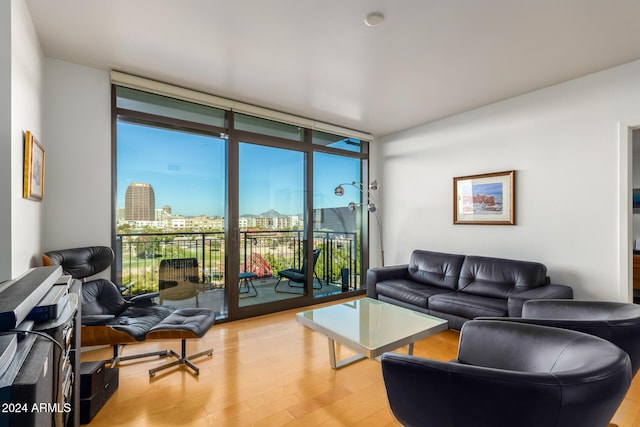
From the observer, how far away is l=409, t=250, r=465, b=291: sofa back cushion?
365cm

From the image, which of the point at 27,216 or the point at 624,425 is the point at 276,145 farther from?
the point at 624,425

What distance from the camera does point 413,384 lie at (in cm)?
118

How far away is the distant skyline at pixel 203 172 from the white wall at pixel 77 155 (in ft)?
0.64

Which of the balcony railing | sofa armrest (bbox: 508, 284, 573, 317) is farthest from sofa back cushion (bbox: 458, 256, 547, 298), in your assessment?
the balcony railing

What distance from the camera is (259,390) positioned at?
2096 mm

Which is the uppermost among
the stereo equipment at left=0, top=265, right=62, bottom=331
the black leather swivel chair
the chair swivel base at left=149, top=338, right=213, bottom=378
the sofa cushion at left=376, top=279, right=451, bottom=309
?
the stereo equipment at left=0, top=265, right=62, bottom=331

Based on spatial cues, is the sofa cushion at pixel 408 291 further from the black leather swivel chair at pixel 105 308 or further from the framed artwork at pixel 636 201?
the framed artwork at pixel 636 201

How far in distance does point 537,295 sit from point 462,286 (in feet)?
2.86

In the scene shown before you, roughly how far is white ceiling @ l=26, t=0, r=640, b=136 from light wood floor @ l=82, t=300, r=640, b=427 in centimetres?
256

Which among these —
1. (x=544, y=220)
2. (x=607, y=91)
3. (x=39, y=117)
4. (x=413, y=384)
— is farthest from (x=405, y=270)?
(x=39, y=117)

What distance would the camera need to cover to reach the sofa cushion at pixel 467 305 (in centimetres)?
277

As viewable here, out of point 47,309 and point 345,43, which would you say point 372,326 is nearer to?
point 47,309

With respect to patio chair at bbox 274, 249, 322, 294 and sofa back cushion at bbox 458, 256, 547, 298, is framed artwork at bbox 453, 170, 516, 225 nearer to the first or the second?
sofa back cushion at bbox 458, 256, 547, 298

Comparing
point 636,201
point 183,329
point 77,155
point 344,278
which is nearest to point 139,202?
point 77,155
